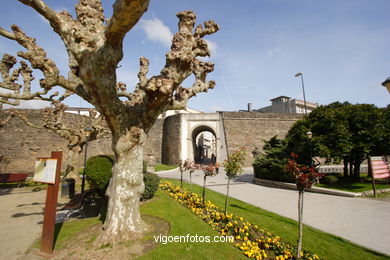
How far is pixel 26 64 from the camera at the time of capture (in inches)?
345

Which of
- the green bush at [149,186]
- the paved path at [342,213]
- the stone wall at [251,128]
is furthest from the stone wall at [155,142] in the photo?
the paved path at [342,213]

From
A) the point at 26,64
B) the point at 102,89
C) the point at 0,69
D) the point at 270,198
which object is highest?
the point at 26,64

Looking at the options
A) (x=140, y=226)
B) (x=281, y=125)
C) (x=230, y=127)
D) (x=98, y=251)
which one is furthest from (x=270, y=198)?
(x=281, y=125)

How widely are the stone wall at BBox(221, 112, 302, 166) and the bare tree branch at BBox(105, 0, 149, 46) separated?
22126 mm

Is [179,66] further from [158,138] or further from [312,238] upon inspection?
[158,138]

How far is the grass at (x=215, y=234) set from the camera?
157 inches

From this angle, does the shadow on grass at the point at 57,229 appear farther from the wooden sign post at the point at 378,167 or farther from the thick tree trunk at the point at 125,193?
the wooden sign post at the point at 378,167

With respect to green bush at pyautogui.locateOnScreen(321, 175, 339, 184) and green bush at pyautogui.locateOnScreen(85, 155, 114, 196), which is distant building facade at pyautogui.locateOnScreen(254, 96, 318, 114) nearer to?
green bush at pyautogui.locateOnScreen(321, 175, 339, 184)

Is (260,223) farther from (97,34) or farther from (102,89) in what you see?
(97,34)

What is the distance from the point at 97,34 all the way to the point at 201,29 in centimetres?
314

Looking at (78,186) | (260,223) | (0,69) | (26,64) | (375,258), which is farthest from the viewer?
(78,186)

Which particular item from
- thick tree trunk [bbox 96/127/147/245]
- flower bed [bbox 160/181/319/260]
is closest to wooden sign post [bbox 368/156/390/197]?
flower bed [bbox 160/181/319/260]

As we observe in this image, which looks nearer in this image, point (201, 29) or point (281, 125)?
point (201, 29)

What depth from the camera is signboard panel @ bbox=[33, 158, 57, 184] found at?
4277mm
